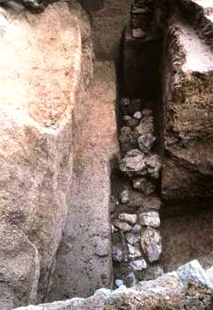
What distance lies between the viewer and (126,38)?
2.61 meters

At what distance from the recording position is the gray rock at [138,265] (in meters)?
2.18

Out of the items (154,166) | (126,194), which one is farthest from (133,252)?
(154,166)

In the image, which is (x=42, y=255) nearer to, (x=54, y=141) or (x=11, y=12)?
(x=54, y=141)

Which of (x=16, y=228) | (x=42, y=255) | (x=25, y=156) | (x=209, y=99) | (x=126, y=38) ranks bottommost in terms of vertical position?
(x=42, y=255)

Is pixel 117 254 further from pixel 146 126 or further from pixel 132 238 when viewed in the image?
pixel 146 126

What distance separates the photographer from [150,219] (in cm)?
229

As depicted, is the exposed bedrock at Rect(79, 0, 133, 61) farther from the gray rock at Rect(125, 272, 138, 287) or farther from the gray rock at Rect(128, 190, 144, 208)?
the gray rock at Rect(125, 272, 138, 287)

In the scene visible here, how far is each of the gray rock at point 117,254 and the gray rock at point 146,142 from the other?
47cm

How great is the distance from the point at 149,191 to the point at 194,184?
0.19 m

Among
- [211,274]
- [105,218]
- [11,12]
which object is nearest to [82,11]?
[11,12]

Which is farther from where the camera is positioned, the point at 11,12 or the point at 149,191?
the point at 149,191

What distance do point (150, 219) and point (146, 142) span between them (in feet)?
1.23

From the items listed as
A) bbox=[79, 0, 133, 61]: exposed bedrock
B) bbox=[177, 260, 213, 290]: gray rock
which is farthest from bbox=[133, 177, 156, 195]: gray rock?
bbox=[177, 260, 213, 290]: gray rock

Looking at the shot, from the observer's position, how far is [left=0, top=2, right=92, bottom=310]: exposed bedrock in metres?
1.60
